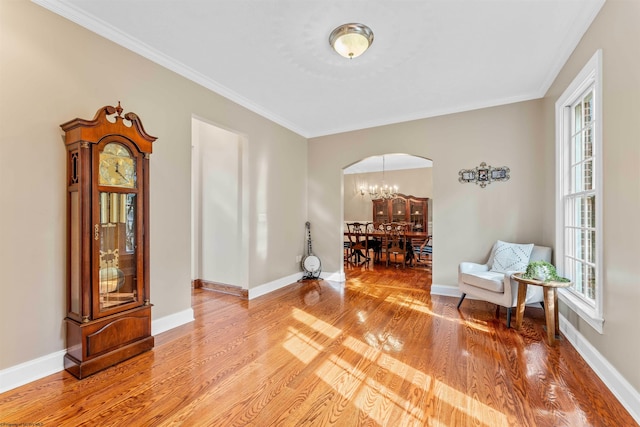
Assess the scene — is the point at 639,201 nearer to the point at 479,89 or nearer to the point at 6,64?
the point at 479,89

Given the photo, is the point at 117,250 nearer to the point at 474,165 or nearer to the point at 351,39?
the point at 351,39

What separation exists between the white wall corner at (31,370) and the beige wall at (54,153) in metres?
0.04

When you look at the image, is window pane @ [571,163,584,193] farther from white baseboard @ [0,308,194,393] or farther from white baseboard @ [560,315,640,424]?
white baseboard @ [0,308,194,393]

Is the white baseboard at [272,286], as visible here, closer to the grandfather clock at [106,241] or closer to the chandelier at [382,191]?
the grandfather clock at [106,241]

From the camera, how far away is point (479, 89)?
355 centimetres

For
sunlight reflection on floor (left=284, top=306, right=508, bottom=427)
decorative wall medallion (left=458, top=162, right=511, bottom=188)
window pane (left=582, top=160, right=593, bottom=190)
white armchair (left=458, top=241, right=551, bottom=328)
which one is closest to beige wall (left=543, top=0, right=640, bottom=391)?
window pane (left=582, top=160, right=593, bottom=190)

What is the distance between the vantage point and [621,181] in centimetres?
186

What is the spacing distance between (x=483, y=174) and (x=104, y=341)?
15.1 feet

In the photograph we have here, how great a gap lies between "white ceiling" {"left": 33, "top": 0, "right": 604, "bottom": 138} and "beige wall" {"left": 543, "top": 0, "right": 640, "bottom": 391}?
1.41 feet

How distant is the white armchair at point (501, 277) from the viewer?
3.04 m

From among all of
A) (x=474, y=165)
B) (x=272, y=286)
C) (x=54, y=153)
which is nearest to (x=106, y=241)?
(x=54, y=153)

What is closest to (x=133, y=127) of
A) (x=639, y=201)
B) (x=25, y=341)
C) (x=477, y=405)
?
(x=25, y=341)

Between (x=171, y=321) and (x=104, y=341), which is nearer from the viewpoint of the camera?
(x=104, y=341)

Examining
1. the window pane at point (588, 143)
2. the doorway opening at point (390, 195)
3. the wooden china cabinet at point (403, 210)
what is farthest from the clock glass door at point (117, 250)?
the wooden china cabinet at point (403, 210)
